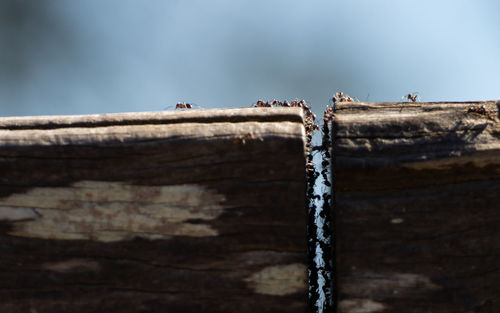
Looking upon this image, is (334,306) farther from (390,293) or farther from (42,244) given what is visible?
(42,244)

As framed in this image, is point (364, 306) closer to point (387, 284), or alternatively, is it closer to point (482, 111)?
point (387, 284)

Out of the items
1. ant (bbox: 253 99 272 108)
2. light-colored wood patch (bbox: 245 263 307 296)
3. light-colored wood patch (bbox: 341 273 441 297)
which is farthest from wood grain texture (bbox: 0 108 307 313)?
ant (bbox: 253 99 272 108)

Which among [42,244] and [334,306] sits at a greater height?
[42,244]

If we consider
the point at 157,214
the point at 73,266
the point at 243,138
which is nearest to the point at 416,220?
the point at 243,138

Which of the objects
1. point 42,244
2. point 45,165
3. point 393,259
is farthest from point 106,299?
point 393,259

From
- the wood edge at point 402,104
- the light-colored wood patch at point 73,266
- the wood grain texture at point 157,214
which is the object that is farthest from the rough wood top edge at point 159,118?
the light-colored wood patch at point 73,266

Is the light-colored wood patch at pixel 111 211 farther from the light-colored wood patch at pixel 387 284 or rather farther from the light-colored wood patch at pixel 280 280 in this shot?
the light-colored wood patch at pixel 387 284
